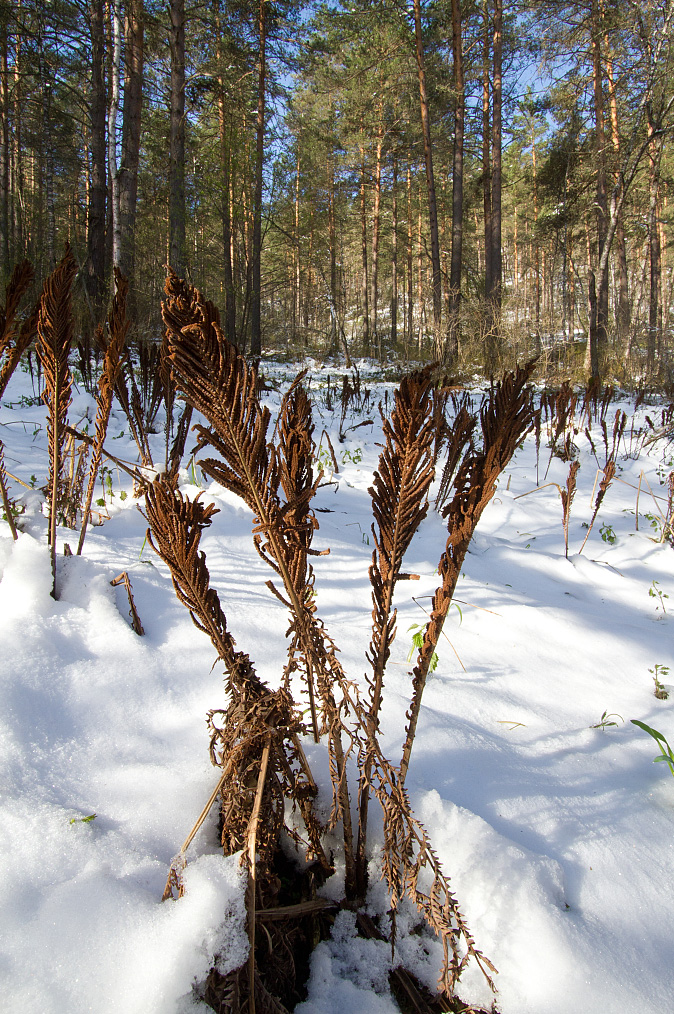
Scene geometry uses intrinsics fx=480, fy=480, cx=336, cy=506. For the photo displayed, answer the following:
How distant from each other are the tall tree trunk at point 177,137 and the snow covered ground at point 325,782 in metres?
5.52

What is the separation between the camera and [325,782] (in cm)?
103

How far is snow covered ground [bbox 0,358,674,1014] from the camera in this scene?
2.29ft

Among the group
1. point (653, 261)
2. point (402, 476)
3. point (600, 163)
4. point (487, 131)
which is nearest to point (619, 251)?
point (600, 163)

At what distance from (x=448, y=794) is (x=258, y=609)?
0.83 metres

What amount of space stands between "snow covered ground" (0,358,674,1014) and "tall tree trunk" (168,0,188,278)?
552 cm

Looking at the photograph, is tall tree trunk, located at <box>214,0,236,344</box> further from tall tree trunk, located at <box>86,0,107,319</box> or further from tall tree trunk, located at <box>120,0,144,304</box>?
tall tree trunk, located at <box>86,0,107,319</box>

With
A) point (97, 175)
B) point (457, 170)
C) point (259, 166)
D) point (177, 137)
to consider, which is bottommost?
point (177, 137)

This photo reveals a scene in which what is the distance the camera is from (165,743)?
1.07 m

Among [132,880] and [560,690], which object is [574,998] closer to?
[132,880]

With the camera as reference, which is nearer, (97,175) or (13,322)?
(13,322)

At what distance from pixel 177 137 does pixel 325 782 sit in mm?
7880

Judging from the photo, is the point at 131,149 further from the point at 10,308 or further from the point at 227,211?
Answer: the point at 10,308

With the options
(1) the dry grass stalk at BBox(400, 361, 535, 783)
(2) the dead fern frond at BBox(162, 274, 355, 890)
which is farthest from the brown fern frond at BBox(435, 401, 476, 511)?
(2) the dead fern frond at BBox(162, 274, 355, 890)

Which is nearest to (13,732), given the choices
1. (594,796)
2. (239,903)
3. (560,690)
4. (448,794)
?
(239,903)
